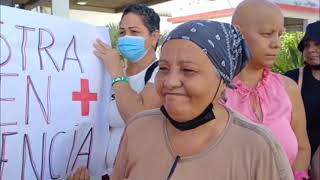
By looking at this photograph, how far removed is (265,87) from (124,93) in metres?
0.62

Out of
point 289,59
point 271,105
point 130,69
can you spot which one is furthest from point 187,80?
point 289,59

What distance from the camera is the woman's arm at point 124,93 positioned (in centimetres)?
215

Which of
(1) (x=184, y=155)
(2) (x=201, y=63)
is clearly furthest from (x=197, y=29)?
(1) (x=184, y=155)

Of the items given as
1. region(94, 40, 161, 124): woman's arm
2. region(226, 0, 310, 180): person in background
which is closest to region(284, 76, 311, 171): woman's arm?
region(226, 0, 310, 180): person in background

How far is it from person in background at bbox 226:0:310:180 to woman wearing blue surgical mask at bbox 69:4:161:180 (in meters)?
0.39

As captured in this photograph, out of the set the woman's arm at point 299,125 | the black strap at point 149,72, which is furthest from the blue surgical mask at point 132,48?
the woman's arm at point 299,125

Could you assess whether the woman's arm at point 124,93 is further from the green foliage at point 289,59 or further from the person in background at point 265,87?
the green foliage at point 289,59

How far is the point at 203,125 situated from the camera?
4.80ft

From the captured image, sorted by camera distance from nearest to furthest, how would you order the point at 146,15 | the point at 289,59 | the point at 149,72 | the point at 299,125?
1. the point at 299,125
2. the point at 149,72
3. the point at 146,15
4. the point at 289,59

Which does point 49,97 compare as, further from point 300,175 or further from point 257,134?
point 300,175

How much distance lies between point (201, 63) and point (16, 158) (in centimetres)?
89

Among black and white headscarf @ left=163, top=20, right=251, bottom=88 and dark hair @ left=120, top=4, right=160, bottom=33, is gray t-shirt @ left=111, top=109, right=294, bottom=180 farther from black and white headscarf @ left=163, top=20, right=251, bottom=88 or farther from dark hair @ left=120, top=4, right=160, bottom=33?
dark hair @ left=120, top=4, right=160, bottom=33

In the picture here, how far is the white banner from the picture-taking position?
72.6 inches

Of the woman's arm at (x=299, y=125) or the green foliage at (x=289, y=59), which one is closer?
the woman's arm at (x=299, y=125)
